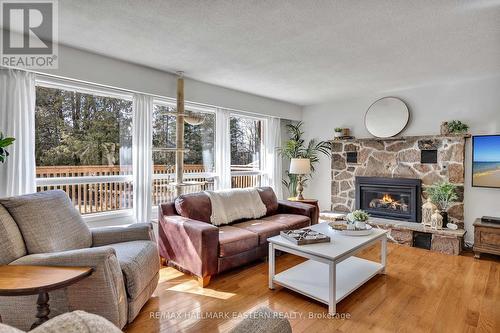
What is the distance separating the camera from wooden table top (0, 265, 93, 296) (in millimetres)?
1445

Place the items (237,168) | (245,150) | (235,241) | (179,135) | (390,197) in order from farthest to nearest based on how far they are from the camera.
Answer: (245,150) < (237,168) < (390,197) < (179,135) < (235,241)

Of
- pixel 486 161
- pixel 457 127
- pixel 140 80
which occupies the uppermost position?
pixel 140 80

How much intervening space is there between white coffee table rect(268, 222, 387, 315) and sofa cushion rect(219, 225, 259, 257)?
0.42 metres

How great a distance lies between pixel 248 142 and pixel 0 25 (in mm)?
3651

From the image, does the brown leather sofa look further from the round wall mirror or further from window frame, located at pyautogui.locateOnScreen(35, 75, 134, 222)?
the round wall mirror

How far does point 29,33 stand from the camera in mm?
2580

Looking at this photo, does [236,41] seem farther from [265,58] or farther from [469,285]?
[469,285]

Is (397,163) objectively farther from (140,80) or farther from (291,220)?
(140,80)

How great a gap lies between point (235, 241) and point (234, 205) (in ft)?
2.75

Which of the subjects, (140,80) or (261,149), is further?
(261,149)

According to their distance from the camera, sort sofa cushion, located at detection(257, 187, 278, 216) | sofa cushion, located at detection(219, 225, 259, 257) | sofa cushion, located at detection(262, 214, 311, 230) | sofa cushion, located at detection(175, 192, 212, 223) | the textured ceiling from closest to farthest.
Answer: the textured ceiling < sofa cushion, located at detection(219, 225, 259, 257) < sofa cushion, located at detection(175, 192, 212, 223) < sofa cushion, located at detection(262, 214, 311, 230) < sofa cushion, located at detection(257, 187, 278, 216)

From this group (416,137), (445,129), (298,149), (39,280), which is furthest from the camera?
(298,149)

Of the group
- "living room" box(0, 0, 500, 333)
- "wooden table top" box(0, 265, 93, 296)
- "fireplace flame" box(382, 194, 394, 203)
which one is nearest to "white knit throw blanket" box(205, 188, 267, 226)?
"living room" box(0, 0, 500, 333)

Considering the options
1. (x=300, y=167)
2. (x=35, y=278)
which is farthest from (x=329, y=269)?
(x=300, y=167)
